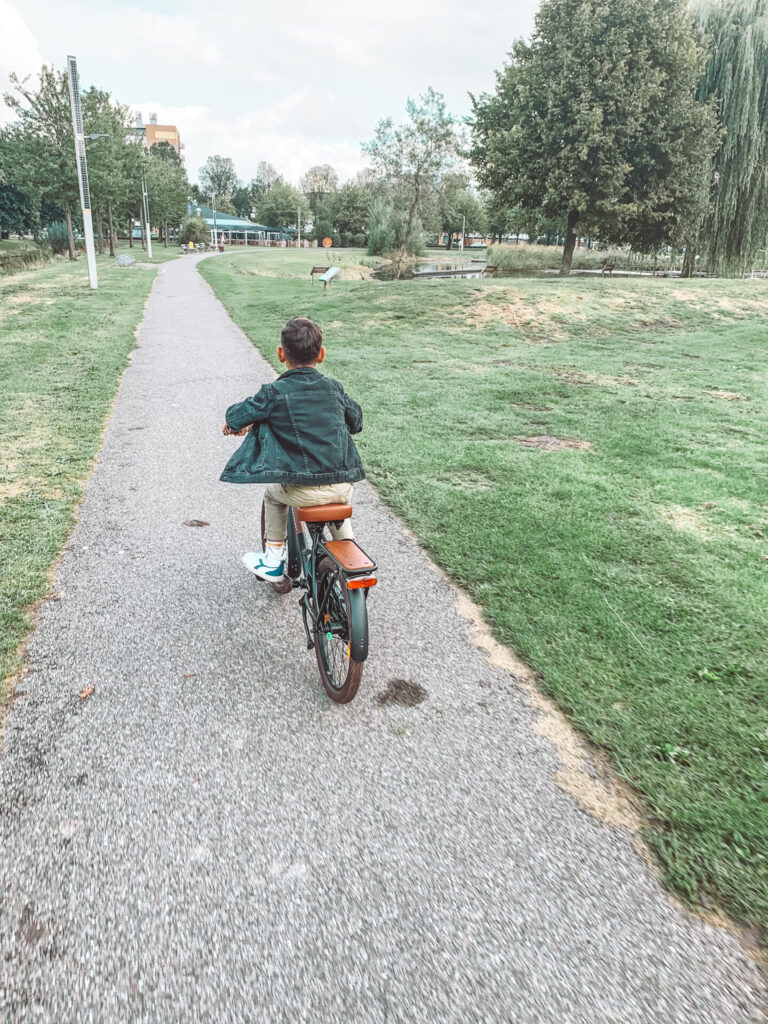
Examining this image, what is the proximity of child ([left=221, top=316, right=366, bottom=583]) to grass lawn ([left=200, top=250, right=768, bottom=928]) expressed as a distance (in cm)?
135

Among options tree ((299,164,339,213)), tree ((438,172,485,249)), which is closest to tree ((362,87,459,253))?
tree ((438,172,485,249))

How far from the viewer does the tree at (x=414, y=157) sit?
41.0 meters

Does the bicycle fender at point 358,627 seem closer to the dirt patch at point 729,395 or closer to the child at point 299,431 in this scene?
the child at point 299,431

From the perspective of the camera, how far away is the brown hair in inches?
123

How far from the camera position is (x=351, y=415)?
3320mm

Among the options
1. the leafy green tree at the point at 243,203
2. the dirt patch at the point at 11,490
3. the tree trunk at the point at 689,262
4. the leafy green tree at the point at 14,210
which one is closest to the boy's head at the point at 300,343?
the dirt patch at the point at 11,490

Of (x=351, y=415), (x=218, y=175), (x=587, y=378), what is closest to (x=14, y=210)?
(x=587, y=378)

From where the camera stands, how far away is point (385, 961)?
74.2 inches

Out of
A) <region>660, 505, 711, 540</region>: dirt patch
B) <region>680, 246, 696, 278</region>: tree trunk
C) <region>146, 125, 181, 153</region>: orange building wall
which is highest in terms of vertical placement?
<region>146, 125, 181, 153</region>: orange building wall

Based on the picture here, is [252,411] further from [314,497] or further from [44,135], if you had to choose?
[44,135]

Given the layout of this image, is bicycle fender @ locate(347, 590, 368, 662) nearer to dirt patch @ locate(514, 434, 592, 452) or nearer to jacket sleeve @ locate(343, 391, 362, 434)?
jacket sleeve @ locate(343, 391, 362, 434)

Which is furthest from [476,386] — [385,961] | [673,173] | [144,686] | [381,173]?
[381,173]

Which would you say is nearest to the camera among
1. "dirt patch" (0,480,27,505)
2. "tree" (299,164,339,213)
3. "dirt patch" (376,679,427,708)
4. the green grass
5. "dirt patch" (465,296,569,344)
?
"dirt patch" (376,679,427,708)

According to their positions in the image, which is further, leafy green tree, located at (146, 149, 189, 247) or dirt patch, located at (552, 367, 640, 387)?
leafy green tree, located at (146, 149, 189, 247)
